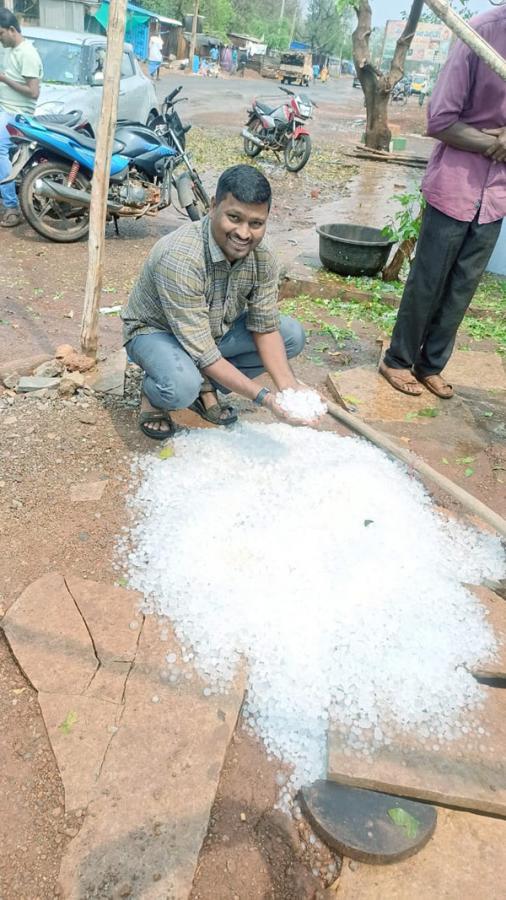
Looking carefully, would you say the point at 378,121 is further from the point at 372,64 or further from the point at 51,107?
the point at 51,107

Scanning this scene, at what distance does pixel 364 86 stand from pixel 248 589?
13289 millimetres

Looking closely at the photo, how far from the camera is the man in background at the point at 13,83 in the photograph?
5.28 metres

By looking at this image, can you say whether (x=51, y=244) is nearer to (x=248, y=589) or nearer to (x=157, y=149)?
(x=157, y=149)

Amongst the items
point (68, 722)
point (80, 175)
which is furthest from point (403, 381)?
point (80, 175)

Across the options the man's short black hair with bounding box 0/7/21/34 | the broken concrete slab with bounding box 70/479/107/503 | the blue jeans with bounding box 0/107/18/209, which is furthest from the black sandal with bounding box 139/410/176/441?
the man's short black hair with bounding box 0/7/21/34

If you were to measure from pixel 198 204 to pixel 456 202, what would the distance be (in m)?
4.61

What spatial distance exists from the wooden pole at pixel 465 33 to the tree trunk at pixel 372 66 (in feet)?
38.9

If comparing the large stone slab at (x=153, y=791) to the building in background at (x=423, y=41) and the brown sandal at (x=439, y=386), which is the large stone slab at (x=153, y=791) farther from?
the building in background at (x=423, y=41)

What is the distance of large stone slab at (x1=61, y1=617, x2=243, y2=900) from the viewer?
4.36ft

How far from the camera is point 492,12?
2.63 metres

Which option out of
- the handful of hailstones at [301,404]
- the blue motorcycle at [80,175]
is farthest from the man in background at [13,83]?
the handful of hailstones at [301,404]

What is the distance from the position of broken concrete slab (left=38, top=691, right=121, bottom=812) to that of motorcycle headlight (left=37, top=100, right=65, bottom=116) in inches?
262

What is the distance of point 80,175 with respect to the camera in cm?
554

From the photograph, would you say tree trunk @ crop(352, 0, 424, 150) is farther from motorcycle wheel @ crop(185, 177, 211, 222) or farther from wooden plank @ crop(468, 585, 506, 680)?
wooden plank @ crop(468, 585, 506, 680)
